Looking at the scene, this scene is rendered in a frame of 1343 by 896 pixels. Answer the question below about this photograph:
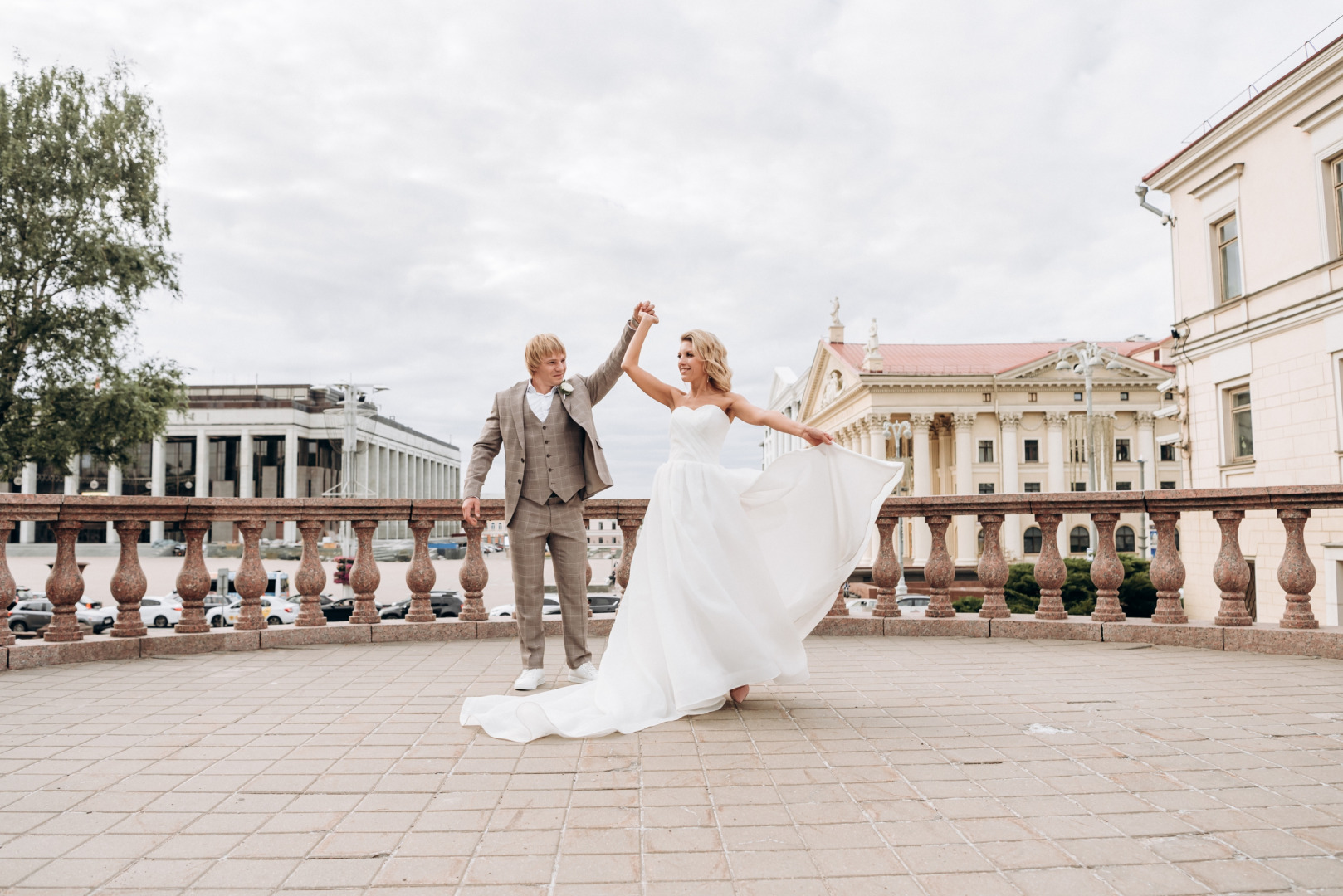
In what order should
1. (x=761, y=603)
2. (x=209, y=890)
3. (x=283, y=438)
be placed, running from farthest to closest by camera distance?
(x=283, y=438)
(x=761, y=603)
(x=209, y=890)

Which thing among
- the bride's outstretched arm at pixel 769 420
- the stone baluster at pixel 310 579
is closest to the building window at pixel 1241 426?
the bride's outstretched arm at pixel 769 420

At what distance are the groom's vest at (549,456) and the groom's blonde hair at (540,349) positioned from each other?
25 cm

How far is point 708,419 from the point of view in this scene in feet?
15.9

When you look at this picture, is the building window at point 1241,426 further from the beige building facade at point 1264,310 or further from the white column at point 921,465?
the white column at point 921,465

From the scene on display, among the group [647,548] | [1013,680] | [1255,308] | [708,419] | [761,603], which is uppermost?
[1255,308]

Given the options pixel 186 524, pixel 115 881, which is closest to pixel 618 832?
pixel 115 881

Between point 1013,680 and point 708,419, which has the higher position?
point 708,419

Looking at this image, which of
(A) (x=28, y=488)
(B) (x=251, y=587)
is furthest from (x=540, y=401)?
(A) (x=28, y=488)

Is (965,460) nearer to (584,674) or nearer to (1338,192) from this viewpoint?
(1338,192)

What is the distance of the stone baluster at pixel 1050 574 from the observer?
7191 millimetres

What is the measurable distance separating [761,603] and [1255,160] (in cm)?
2351

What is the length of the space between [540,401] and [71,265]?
21931 millimetres

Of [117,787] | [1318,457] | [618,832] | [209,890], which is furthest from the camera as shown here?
[1318,457]

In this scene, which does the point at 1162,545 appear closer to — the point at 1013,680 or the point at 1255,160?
the point at 1013,680
